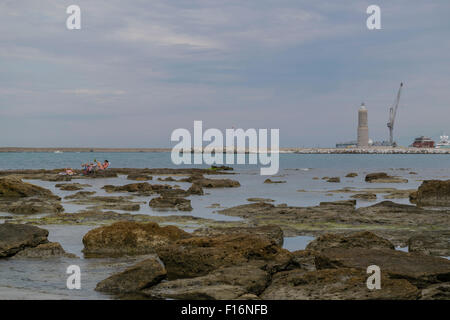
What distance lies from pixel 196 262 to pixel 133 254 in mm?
3231

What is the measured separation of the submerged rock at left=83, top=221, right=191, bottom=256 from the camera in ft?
46.6

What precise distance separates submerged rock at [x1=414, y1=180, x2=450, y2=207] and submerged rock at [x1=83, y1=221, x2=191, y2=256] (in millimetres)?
17343

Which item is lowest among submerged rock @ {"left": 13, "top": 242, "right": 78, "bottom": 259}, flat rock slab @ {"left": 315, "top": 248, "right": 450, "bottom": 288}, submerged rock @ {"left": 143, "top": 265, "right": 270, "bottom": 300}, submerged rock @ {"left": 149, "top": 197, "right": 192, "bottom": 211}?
submerged rock @ {"left": 149, "top": 197, "right": 192, "bottom": 211}

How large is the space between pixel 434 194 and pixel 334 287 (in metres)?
20.8

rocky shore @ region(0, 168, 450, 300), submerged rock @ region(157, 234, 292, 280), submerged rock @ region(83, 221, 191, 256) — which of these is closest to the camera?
rocky shore @ region(0, 168, 450, 300)

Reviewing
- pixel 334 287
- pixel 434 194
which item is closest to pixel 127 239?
pixel 334 287

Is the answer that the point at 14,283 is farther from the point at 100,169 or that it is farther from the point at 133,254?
the point at 100,169

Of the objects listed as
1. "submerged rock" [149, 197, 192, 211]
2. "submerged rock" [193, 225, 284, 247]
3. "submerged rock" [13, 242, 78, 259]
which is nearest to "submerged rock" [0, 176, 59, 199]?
"submerged rock" [149, 197, 192, 211]

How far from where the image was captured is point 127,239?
14.4 metres

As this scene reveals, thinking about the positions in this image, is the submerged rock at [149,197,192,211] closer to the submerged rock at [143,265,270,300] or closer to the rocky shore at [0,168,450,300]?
the rocky shore at [0,168,450,300]

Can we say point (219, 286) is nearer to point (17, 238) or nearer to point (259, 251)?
point (259, 251)

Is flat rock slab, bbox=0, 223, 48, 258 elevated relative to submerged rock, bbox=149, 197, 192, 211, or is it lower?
elevated

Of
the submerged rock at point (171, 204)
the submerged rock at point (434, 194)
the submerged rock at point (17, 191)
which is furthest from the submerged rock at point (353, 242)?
the submerged rock at point (17, 191)

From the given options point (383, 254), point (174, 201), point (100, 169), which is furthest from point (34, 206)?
point (100, 169)
